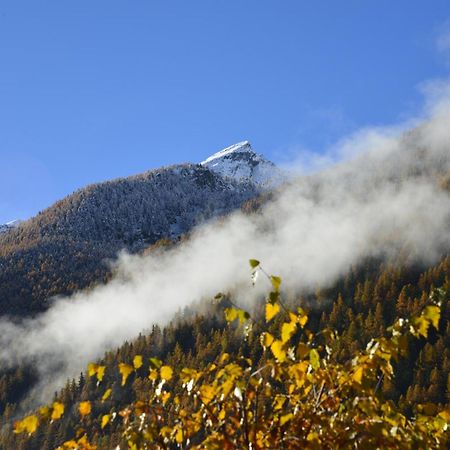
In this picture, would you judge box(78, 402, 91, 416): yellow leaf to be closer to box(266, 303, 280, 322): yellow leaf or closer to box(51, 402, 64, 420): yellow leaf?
box(51, 402, 64, 420): yellow leaf

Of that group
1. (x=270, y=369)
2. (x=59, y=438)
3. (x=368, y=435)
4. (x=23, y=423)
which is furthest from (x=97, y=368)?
(x=59, y=438)

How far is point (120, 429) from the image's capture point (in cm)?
644

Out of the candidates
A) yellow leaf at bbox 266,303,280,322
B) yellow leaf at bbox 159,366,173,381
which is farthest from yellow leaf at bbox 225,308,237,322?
yellow leaf at bbox 159,366,173,381

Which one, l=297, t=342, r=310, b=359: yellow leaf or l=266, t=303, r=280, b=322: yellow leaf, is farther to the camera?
l=297, t=342, r=310, b=359: yellow leaf

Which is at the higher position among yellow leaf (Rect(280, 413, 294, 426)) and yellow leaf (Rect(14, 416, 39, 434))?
yellow leaf (Rect(14, 416, 39, 434))

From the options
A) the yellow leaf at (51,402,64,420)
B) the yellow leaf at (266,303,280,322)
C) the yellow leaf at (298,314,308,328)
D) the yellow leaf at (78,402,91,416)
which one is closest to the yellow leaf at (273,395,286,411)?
the yellow leaf at (298,314,308,328)

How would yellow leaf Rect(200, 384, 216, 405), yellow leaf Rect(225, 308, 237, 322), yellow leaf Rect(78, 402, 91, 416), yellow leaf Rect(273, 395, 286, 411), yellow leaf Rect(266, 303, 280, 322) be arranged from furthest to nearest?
yellow leaf Rect(273, 395, 286, 411)
yellow leaf Rect(200, 384, 216, 405)
yellow leaf Rect(78, 402, 91, 416)
yellow leaf Rect(225, 308, 237, 322)
yellow leaf Rect(266, 303, 280, 322)

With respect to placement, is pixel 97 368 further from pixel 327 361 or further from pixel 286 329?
pixel 327 361

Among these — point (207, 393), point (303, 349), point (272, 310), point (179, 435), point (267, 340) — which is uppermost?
point (272, 310)

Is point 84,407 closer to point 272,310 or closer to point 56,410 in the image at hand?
point 56,410

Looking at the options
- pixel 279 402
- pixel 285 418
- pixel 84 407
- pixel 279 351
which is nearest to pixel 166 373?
pixel 84 407

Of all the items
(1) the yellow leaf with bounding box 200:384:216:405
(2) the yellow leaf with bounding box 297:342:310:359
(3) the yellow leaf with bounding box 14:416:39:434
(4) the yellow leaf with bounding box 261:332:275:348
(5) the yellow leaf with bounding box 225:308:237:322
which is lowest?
(1) the yellow leaf with bounding box 200:384:216:405

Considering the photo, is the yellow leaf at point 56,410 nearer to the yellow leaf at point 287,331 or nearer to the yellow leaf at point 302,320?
the yellow leaf at point 287,331

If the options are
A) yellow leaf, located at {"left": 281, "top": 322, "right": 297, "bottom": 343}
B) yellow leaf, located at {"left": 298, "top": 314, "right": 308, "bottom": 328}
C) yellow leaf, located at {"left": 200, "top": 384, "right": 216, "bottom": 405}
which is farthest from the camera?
yellow leaf, located at {"left": 200, "top": 384, "right": 216, "bottom": 405}
